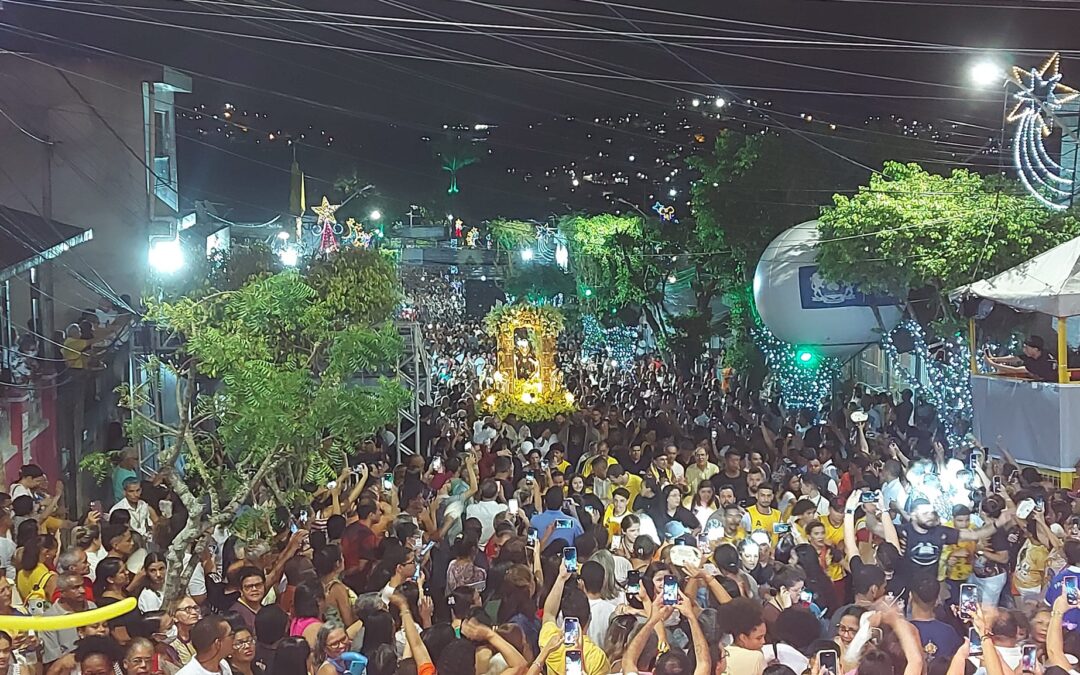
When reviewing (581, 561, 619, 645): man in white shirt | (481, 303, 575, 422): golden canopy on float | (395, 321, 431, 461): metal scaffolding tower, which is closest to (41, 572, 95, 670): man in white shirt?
(581, 561, 619, 645): man in white shirt

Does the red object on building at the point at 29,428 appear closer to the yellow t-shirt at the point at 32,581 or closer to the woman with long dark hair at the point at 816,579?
the yellow t-shirt at the point at 32,581

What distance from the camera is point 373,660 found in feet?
17.5

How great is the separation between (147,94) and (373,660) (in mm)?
14421

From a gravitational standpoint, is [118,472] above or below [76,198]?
below

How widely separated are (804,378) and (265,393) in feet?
42.9

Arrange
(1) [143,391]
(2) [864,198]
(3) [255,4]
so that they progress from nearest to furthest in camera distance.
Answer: (3) [255,4], (1) [143,391], (2) [864,198]

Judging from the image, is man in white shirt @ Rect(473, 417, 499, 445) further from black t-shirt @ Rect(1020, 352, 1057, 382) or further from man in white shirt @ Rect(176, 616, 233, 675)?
man in white shirt @ Rect(176, 616, 233, 675)

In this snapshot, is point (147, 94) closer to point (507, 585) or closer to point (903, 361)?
point (507, 585)

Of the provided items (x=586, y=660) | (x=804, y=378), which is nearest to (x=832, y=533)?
(x=586, y=660)

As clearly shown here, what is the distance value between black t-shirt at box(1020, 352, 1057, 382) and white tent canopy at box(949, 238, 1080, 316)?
647 millimetres

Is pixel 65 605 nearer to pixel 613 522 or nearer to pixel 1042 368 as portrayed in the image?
pixel 613 522

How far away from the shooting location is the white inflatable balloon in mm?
18297

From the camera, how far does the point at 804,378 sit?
63.4 ft

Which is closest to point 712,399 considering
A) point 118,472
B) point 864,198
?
point 864,198
